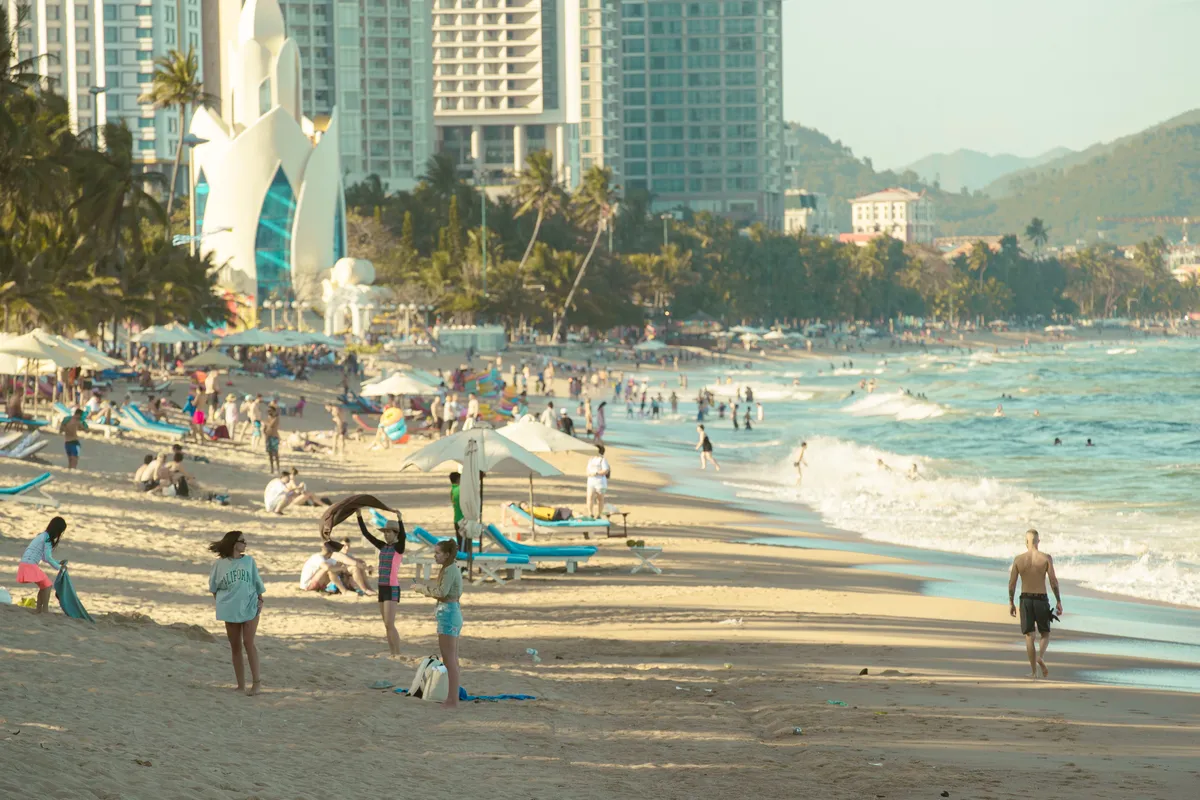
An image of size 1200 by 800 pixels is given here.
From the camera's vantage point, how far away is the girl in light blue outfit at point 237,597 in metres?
9.15

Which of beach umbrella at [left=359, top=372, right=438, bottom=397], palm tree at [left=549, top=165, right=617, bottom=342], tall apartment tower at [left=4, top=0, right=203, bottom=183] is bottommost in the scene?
beach umbrella at [left=359, top=372, right=438, bottom=397]

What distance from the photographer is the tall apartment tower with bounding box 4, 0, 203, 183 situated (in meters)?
116

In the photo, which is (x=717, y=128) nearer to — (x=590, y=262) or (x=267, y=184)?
(x=590, y=262)

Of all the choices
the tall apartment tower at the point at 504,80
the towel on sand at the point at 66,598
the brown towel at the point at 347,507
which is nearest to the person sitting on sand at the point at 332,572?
the brown towel at the point at 347,507

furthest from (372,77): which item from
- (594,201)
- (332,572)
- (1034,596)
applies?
(1034,596)

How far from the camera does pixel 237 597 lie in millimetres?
9180

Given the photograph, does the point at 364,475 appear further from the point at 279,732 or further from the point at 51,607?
the point at 279,732

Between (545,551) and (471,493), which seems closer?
(471,493)

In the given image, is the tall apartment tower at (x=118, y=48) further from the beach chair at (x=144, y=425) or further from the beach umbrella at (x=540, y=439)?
the beach umbrella at (x=540, y=439)

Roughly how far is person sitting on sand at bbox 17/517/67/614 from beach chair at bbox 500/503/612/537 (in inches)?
290

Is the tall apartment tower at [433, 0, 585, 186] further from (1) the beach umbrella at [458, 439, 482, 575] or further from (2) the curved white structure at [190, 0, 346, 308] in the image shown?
(1) the beach umbrella at [458, 439, 482, 575]

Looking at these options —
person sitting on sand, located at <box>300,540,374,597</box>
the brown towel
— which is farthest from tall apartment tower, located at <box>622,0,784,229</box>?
the brown towel

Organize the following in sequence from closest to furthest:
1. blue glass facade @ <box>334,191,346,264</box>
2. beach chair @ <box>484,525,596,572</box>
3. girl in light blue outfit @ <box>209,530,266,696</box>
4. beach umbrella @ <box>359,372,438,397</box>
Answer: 1. girl in light blue outfit @ <box>209,530,266,696</box>
2. beach chair @ <box>484,525,596,572</box>
3. beach umbrella @ <box>359,372,438,397</box>
4. blue glass facade @ <box>334,191,346,264</box>

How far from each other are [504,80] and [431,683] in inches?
5659
